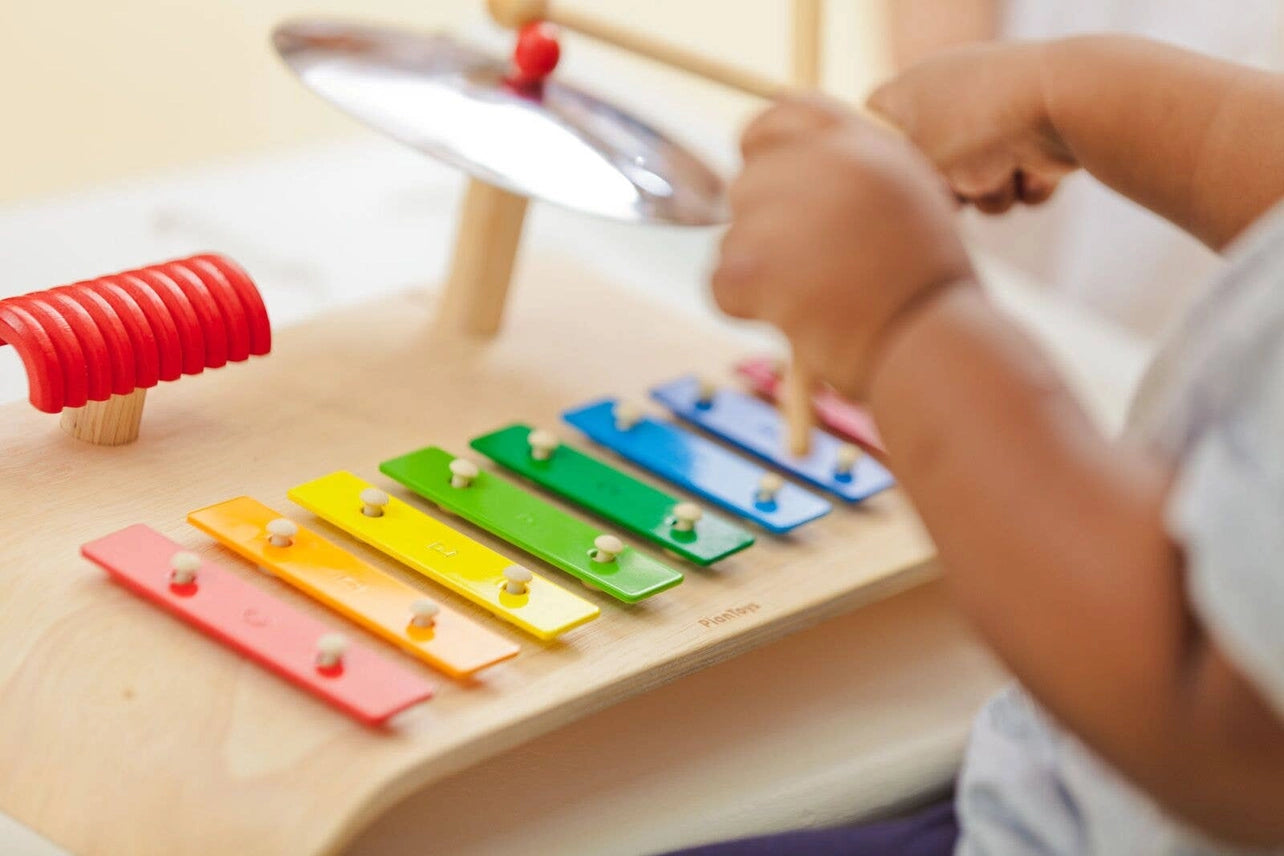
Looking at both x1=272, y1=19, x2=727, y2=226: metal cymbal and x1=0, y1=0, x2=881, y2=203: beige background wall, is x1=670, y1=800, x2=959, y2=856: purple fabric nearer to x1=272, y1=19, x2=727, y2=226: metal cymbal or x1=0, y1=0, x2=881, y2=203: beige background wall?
x1=272, y1=19, x2=727, y2=226: metal cymbal

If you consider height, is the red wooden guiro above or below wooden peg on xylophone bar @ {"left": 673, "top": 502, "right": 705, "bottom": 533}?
above

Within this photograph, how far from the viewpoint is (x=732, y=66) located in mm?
684

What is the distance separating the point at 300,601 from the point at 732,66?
0.29 metres

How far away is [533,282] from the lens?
97 centimetres

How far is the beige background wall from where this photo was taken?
1959mm

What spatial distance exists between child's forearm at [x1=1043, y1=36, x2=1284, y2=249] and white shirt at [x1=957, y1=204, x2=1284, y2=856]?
194mm

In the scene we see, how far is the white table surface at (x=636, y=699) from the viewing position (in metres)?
0.63

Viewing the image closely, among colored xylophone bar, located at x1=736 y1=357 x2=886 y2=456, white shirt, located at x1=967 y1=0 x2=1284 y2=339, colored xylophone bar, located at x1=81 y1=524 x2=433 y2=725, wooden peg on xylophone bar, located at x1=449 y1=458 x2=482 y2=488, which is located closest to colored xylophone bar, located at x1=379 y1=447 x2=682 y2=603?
wooden peg on xylophone bar, located at x1=449 y1=458 x2=482 y2=488

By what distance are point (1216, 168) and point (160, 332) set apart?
0.46m

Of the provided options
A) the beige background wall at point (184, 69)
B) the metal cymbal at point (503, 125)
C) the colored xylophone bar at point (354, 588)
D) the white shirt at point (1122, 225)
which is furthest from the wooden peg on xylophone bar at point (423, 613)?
the beige background wall at point (184, 69)

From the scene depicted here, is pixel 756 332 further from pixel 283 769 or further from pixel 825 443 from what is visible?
pixel 283 769

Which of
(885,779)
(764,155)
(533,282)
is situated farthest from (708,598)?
(533,282)

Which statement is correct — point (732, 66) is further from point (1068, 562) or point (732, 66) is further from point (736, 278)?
point (1068, 562)

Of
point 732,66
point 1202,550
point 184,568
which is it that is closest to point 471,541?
point 184,568
